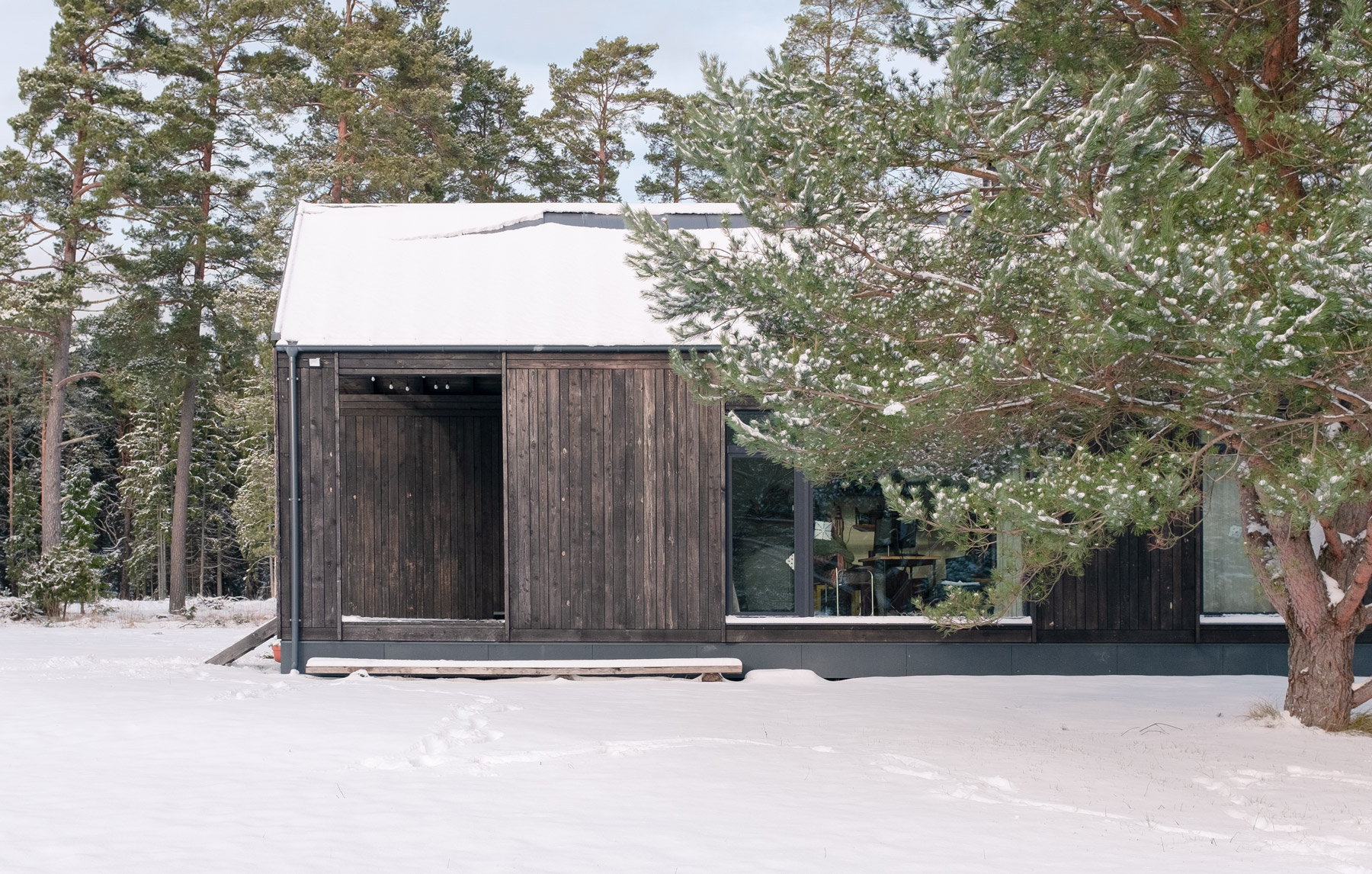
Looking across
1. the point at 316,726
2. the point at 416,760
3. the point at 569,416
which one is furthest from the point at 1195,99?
the point at 316,726

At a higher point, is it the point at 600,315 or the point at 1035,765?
the point at 600,315

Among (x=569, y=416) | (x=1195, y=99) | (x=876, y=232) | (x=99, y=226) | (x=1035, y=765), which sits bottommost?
(x=1035, y=765)

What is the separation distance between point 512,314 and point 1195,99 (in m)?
5.09

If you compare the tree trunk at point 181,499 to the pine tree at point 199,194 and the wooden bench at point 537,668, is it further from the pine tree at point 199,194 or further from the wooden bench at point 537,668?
the wooden bench at point 537,668

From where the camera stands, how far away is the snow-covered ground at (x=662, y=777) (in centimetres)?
397

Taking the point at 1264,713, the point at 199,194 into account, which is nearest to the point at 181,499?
the point at 199,194

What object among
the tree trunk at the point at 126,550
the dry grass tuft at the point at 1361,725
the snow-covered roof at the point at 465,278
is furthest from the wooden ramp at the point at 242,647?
the tree trunk at the point at 126,550

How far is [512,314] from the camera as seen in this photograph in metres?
8.64

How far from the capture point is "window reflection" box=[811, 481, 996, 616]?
8.55m

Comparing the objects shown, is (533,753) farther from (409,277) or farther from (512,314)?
(409,277)

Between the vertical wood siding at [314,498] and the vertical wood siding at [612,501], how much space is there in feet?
4.48

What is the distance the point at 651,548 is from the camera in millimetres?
8414

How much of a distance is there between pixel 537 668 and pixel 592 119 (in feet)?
50.6

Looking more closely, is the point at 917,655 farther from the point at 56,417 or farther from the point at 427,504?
the point at 56,417
